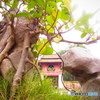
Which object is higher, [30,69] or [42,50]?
[42,50]

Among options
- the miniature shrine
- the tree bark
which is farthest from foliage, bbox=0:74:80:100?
the miniature shrine

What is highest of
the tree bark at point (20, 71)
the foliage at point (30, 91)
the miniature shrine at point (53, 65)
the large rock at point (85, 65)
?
the tree bark at point (20, 71)

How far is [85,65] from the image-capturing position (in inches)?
59.1

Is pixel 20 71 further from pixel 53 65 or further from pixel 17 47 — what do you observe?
pixel 53 65

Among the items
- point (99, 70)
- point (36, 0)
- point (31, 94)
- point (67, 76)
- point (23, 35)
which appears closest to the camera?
point (36, 0)

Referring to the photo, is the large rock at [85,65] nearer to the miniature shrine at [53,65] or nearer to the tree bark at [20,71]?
the tree bark at [20,71]

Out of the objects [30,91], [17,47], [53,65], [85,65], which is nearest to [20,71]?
[30,91]

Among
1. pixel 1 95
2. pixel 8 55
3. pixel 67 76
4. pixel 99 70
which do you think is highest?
pixel 8 55

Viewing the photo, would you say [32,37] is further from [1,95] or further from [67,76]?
[67,76]

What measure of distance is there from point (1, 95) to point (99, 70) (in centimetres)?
101

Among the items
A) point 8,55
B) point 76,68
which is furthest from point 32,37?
point 76,68

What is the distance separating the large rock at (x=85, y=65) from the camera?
147 cm

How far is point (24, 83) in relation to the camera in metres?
0.80

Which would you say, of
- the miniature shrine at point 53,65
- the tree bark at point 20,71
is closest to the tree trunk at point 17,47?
the tree bark at point 20,71
